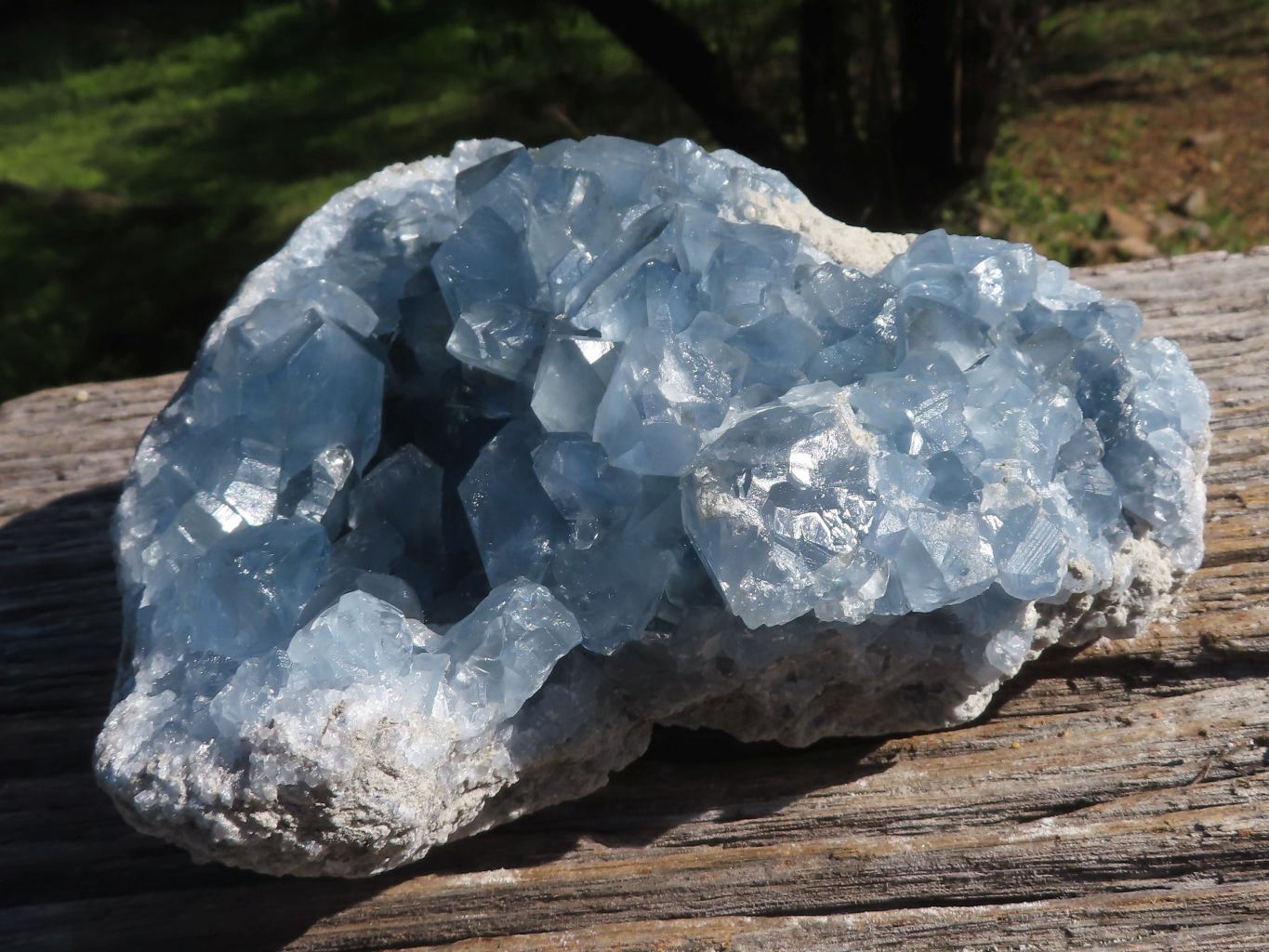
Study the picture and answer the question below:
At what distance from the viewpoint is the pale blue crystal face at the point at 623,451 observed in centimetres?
137

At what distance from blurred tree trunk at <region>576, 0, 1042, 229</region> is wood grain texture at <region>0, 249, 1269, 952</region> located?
187 centimetres

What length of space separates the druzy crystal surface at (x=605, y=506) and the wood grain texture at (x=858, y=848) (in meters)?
0.14

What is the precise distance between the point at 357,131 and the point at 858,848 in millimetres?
4672

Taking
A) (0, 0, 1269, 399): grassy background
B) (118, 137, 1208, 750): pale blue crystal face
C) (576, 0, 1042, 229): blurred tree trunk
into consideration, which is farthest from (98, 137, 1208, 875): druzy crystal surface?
(0, 0, 1269, 399): grassy background

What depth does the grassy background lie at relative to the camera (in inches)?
173

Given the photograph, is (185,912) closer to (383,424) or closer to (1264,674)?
(383,424)

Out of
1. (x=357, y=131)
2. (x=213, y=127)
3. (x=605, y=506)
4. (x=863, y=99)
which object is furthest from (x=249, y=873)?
(x=213, y=127)

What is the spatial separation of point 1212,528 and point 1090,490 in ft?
1.67

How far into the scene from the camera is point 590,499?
145cm

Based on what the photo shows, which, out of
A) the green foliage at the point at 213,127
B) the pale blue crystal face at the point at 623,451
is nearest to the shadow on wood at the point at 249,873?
the pale blue crystal face at the point at 623,451

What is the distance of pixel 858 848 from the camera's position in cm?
167

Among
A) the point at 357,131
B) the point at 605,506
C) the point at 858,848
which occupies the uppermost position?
the point at 605,506

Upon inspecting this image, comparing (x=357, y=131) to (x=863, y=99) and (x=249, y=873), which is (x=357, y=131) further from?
(x=249, y=873)

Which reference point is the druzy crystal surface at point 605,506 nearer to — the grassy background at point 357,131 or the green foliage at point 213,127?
the grassy background at point 357,131
